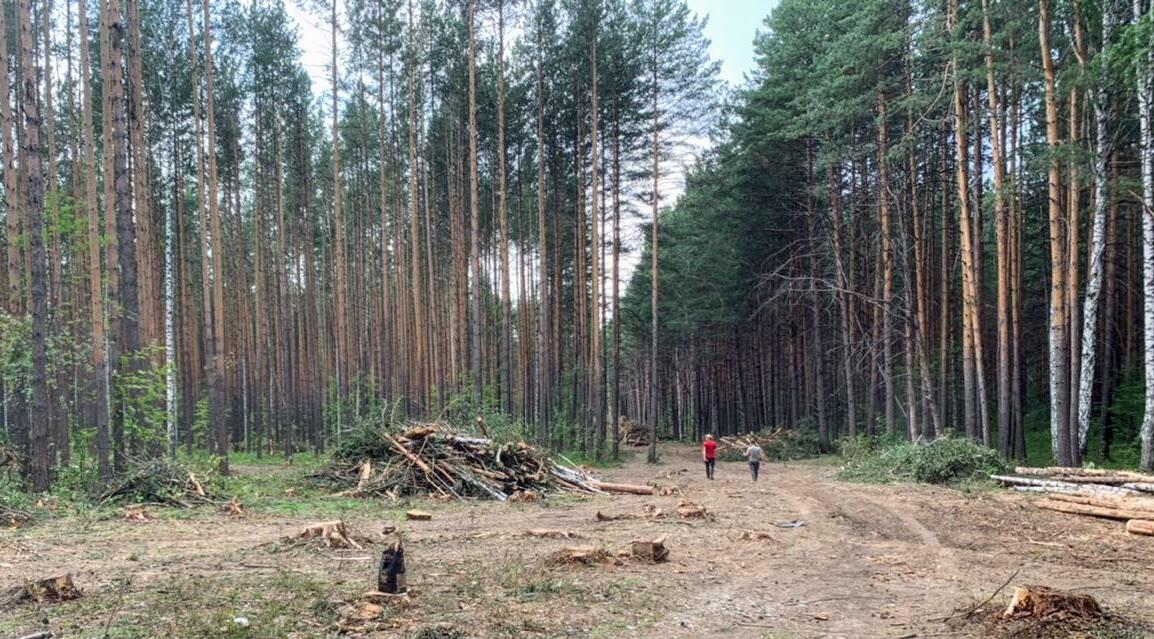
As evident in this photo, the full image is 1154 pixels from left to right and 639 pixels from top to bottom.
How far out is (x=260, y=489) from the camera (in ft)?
49.1

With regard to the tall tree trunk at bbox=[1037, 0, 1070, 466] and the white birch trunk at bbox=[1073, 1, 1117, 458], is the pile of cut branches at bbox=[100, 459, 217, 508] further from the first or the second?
the white birch trunk at bbox=[1073, 1, 1117, 458]

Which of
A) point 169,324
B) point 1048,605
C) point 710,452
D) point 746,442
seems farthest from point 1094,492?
point 169,324

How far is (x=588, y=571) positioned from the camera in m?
7.38

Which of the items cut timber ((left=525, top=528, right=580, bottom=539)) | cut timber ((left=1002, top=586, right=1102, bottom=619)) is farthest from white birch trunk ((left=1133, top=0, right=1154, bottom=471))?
cut timber ((left=525, top=528, right=580, bottom=539))

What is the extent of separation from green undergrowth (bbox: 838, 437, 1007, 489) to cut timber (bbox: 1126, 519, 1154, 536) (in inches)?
158

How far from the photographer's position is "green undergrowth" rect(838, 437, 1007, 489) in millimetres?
14391

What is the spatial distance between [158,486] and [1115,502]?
53.3 ft

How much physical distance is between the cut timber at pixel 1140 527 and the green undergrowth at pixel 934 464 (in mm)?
4019

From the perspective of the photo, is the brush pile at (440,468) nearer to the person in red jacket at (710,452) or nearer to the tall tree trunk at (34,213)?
the person in red jacket at (710,452)

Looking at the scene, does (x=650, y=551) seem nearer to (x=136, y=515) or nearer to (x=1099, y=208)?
(x=136, y=515)

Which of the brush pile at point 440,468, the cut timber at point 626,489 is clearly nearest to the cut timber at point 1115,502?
the cut timber at point 626,489

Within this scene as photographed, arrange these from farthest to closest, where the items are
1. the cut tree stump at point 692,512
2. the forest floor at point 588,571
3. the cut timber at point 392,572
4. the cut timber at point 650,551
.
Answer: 1. the cut tree stump at point 692,512
2. the cut timber at point 650,551
3. the cut timber at point 392,572
4. the forest floor at point 588,571

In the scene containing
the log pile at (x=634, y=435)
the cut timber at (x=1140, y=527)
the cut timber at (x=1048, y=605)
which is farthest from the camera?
the log pile at (x=634, y=435)

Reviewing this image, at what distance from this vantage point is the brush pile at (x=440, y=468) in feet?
47.5
